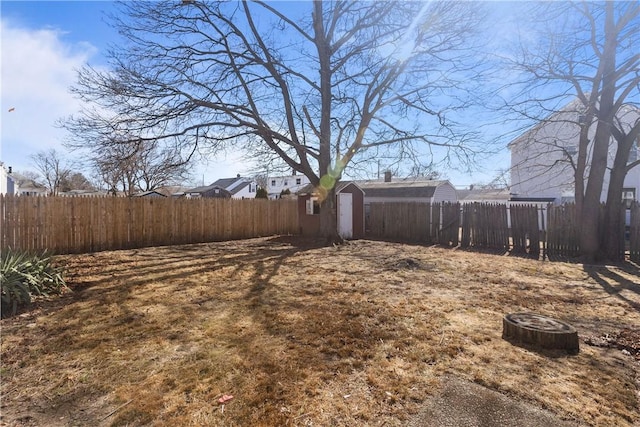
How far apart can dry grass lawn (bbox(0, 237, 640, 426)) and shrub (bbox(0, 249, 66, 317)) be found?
0.89ft

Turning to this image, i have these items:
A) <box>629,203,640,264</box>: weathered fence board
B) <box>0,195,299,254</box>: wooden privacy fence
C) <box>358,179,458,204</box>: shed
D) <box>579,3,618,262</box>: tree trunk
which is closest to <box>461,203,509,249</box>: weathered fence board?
<box>579,3,618,262</box>: tree trunk

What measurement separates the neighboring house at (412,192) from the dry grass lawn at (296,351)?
1345 centimetres

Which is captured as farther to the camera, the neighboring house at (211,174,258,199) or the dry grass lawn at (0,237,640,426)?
the neighboring house at (211,174,258,199)

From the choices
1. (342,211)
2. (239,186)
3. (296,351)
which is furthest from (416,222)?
(239,186)

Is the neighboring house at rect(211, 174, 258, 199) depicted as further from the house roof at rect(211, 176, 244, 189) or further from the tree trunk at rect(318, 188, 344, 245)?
the tree trunk at rect(318, 188, 344, 245)

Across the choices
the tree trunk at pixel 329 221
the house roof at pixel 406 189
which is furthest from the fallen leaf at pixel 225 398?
the house roof at pixel 406 189

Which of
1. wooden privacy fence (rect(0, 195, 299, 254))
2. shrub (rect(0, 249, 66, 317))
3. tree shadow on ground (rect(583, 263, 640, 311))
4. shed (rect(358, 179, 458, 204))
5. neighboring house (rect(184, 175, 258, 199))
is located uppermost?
neighboring house (rect(184, 175, 258, 199))

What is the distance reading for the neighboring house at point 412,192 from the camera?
20328 millimetres

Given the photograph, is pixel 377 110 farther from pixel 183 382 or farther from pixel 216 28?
pixel 183 382

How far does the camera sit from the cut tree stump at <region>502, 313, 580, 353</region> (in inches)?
142

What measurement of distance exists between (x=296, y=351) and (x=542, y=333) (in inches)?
105

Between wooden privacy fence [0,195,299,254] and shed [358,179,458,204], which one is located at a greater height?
shed [358,179,458,204]

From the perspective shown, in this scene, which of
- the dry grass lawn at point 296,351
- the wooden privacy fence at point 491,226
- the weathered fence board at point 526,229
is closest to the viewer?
the dry grass lawn at point 296,351

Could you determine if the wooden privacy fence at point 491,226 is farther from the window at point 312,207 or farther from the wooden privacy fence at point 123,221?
the wooden privacy fence at point 123,221
